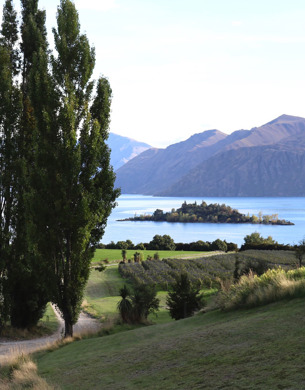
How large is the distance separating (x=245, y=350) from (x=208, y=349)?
1022 millimetres

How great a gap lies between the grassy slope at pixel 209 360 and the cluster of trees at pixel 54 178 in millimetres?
7696

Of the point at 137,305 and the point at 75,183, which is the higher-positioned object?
the point at 75,183

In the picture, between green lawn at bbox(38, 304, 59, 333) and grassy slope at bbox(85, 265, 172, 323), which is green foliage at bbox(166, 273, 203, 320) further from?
green lawn at bbox(38, 304, 59, 333)

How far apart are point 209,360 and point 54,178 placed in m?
13.4

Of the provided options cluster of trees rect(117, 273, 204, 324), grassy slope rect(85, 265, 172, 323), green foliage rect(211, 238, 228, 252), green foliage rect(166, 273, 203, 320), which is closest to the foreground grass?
grassy slope rect(85, 265, 172, 323)

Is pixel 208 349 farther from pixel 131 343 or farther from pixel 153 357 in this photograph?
pixel 131 343

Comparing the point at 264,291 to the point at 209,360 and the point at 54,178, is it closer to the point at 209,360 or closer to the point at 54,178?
the point at 209,360

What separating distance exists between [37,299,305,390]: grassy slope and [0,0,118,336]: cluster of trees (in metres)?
7.70

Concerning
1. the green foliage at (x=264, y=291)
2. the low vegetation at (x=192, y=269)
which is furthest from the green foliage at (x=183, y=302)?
the low vegetation at (x=192, y=269)

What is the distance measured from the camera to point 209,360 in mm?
8086

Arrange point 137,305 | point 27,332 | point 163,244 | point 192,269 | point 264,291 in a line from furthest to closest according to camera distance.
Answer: point 163,244 → point 192,269 → point 27,332 → point 137,305 → point 264,291

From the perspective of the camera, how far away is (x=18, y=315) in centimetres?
2445

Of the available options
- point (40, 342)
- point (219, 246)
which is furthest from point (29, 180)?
point (219, 246)

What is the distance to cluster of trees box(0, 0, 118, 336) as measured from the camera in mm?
19594
